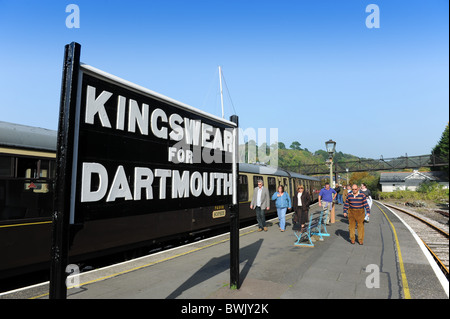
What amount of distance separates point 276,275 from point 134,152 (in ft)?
12.6

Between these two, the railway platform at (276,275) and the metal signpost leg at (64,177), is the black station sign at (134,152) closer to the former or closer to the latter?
the metal signpost leg at (64,177)

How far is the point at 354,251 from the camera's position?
23.9ft

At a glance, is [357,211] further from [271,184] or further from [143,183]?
[271,184]

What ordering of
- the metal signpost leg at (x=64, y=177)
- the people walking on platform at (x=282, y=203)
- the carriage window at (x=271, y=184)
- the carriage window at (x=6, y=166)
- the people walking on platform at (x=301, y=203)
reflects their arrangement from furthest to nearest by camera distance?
1. the carriage window at (x=271, y=184)
2. the people walking on platform at (x=282, y=203)
3. the people walking on platform at (x=301, y=203)
4. the carriage window at (x=6, y=166)
5. the metal signpost leg at (x=64, y=177)

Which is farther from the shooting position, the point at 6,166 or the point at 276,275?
the point at 276,275

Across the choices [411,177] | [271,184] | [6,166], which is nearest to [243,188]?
[271,184]

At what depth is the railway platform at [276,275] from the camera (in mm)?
4348

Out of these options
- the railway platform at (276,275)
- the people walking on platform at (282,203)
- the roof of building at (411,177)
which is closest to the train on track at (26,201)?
the railway platform at (276,275)

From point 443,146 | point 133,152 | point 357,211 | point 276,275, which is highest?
point 443,146

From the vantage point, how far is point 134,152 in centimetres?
288
